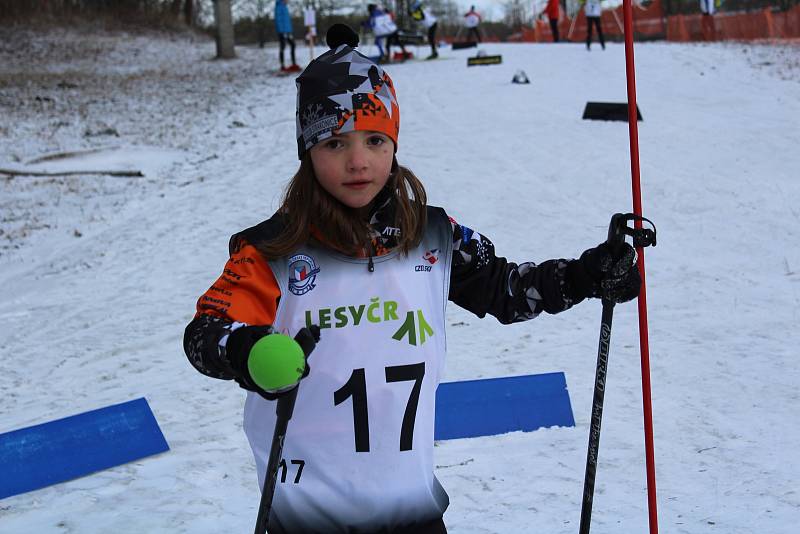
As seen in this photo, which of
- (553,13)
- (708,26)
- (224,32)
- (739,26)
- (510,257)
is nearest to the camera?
(510,257)

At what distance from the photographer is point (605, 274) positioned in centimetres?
237

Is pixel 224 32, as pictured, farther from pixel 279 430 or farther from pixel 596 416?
pixel 279 430

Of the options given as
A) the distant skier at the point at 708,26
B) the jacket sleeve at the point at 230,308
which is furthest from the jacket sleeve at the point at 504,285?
the distant skier at the point at 708,26

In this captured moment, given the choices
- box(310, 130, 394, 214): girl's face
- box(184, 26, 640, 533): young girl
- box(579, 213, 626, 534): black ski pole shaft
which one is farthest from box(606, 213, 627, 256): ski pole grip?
box(310, 130, 394, 214): girl's face

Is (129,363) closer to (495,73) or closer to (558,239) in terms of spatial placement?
(558,239)

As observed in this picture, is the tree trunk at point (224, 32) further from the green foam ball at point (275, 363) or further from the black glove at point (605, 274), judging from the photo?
the green foam ball at point (275, 363)

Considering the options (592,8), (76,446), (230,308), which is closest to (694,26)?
(592,8)

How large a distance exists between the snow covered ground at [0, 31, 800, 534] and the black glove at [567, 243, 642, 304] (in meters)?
1.74

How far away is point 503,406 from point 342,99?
2908 mm

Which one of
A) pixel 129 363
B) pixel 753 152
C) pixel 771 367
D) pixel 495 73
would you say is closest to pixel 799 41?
pixel 495 73

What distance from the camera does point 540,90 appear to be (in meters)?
15.8

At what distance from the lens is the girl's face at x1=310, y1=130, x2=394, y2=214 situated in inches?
85.4

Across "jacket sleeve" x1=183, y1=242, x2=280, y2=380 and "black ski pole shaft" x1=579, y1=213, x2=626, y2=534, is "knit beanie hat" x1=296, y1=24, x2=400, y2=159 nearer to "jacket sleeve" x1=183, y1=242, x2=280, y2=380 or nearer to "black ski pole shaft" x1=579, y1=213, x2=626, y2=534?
"jacket sleeve" x1=183, y1=242, x2=280, y2=380

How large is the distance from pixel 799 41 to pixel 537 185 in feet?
55.6
